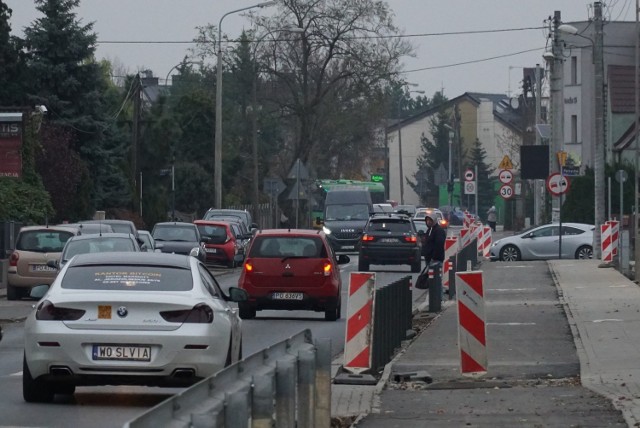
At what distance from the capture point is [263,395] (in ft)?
23.4

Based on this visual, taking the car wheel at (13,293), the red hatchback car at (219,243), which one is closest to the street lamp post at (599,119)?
the red hatchback car at (219,243)

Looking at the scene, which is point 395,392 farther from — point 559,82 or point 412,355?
point 559,82

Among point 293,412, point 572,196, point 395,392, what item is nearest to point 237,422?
point 293,412

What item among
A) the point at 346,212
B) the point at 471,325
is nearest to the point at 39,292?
the point at 471,325

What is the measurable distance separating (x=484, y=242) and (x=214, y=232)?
1062cm

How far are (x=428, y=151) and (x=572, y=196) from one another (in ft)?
298

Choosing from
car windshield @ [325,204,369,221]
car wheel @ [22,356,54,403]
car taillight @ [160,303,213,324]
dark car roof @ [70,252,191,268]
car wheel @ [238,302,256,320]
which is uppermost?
car windshield @ [325,204,369,221]

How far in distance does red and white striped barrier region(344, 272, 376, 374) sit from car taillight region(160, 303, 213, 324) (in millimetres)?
2963

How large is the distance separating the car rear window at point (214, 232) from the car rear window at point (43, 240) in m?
15.1

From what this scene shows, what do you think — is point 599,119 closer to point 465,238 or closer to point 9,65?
point 465,238

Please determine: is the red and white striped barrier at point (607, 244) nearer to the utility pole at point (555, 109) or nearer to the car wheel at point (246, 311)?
the utility pole at point (555, 109)

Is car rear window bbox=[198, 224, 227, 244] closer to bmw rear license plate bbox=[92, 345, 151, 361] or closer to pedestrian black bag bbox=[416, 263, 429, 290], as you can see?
pedestrian black bag bbox=[416, 263, 429, 290]

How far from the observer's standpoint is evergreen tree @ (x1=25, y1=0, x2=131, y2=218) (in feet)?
182

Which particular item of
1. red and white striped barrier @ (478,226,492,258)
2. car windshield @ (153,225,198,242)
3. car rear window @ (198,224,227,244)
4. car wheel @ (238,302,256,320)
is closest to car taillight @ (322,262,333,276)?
car wheel @ (238,302,256,320)
